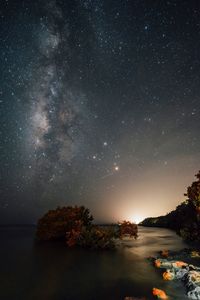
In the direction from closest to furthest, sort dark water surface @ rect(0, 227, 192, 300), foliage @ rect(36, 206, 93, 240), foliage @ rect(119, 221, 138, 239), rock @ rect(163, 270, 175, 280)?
1. dark water surface @ rect(0, 227, 192, 300)
2. rock @ rect(163, 270, 175, 280)
3. foliage @ rect(119, 221, 138, 239)
4. foliage @ rect(36, 206, 93, 240)

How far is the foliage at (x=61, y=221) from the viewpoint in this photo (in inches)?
1266

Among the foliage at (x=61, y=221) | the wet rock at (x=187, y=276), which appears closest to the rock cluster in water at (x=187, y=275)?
the wet rock at (x=187, y=276)

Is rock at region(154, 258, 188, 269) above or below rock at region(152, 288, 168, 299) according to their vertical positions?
above

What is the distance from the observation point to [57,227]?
32562 mm

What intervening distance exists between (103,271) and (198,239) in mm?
19799

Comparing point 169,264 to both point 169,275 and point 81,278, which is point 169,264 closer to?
point 169,275

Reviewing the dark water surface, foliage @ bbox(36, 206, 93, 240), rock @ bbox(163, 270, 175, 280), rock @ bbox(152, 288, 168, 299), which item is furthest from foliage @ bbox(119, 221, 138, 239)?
rock @ bbox(152, 288, 168, 299)

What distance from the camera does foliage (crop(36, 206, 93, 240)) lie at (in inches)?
1266

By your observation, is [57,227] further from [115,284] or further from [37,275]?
[115,284]

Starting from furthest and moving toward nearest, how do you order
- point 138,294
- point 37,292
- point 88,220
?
1. point 88,220
2. point 37,292
3. point 138,294

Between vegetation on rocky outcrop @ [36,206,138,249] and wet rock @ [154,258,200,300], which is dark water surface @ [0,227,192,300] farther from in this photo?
vegetation on rocky outcrop @ [36,206,138,249]

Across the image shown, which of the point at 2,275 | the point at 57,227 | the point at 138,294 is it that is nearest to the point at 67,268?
the point at 2,275

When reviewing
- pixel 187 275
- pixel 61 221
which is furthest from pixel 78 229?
pixel 187 275

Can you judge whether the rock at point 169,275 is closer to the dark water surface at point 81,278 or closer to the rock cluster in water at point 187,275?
the rock cluster in water at point 187,275
